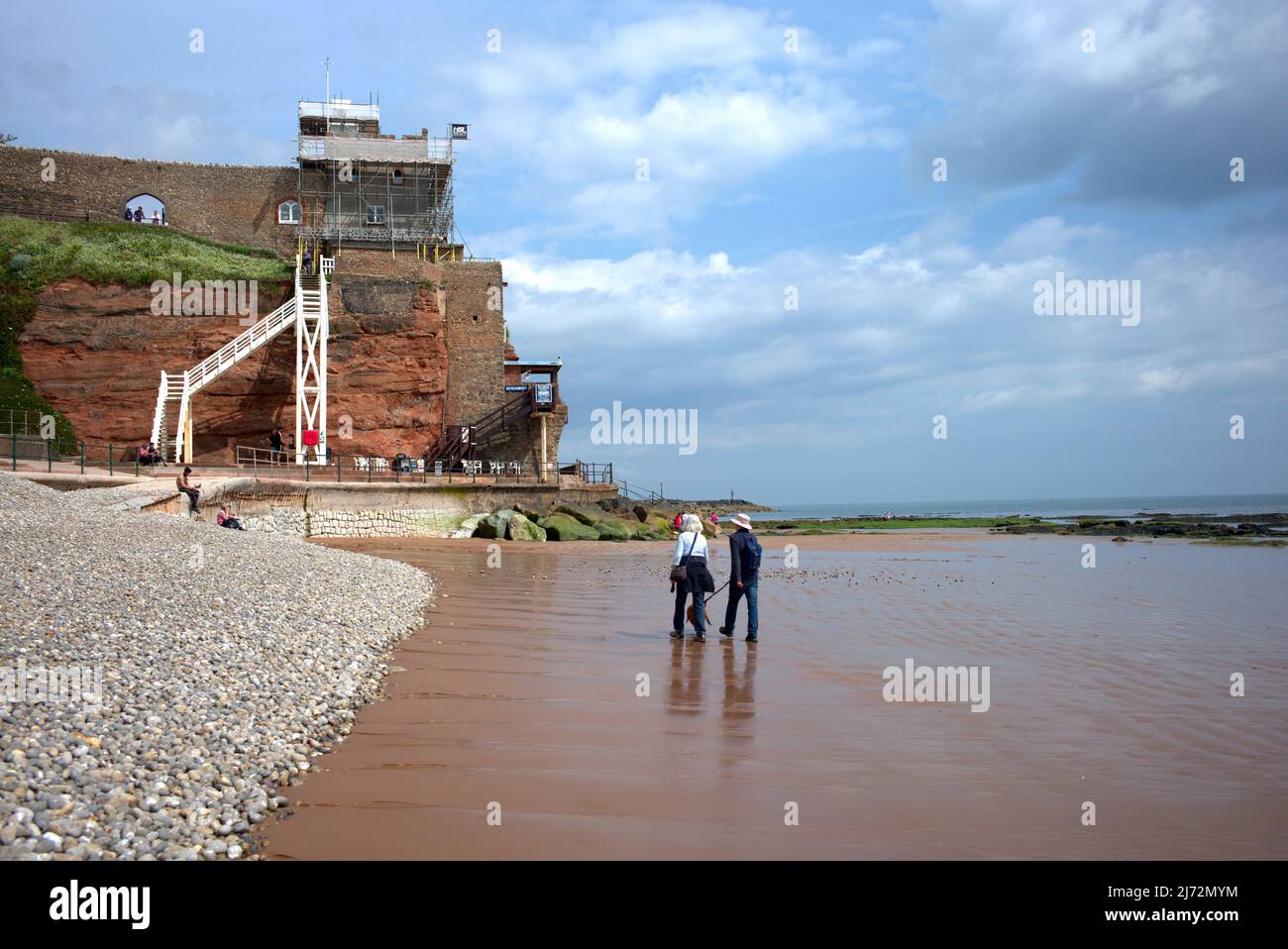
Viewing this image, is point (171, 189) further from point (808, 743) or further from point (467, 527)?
point (808, 743)

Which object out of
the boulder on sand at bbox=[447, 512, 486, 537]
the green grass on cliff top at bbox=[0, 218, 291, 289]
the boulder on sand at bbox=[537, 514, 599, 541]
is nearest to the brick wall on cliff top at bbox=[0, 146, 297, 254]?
the green grass on cliff top at bbox=[0, 218, 291, 289]

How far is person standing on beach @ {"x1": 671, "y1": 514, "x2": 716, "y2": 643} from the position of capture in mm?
11016

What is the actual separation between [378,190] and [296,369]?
12.3 metres

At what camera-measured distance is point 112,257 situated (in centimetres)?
3694

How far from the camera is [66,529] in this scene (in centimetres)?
1294

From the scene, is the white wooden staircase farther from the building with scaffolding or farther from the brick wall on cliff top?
the brick wall on cliff top

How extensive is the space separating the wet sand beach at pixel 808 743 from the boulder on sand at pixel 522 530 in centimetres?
1506

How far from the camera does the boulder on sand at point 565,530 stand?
30.0 meters

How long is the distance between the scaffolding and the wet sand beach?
33595 millimetres

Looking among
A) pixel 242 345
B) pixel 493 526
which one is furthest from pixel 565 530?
pixel 242 345

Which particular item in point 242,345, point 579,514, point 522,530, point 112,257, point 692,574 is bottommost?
point 522,530
